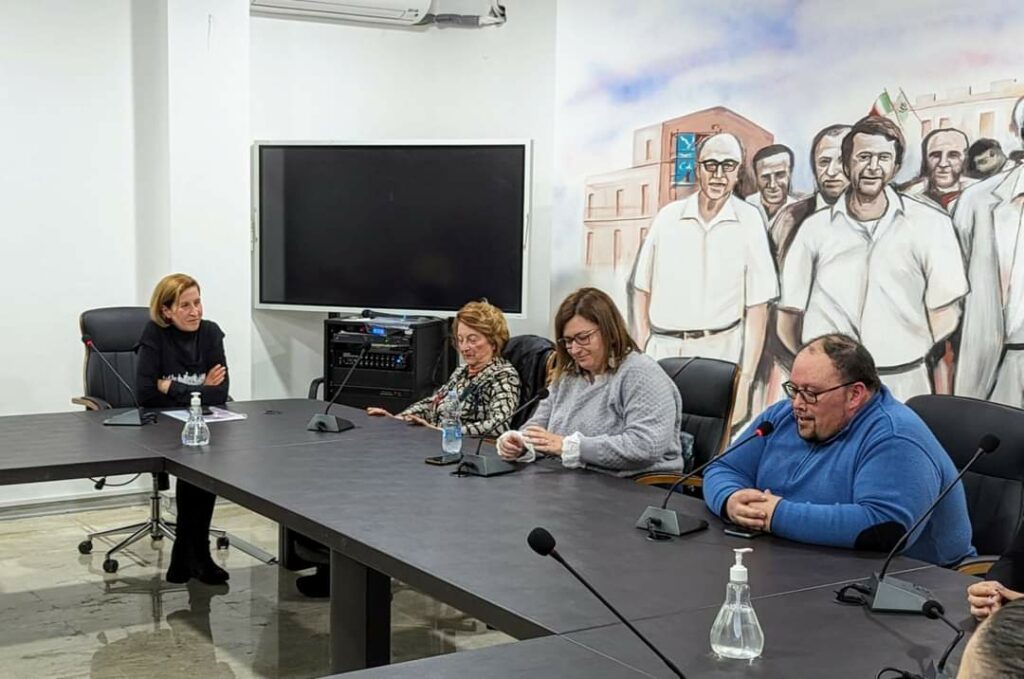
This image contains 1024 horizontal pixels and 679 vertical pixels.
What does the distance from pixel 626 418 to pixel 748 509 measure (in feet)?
3.31

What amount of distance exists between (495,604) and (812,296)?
8.64ft

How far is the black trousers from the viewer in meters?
4.74

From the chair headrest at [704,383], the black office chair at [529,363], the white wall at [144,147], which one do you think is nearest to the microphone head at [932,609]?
the chair headrest at [704,383]

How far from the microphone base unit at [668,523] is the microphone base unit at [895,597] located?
1.99 ft

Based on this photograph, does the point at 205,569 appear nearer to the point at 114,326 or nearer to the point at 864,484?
the point at 114,326

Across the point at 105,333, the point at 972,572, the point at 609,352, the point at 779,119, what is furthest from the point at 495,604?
the point at 105,333

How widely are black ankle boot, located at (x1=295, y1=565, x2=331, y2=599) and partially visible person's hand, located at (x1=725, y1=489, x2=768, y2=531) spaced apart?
220 cm

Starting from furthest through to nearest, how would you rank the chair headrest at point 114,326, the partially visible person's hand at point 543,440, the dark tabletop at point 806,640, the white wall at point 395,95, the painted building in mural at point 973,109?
1. the white wall at point 395,95
2. the chair headrest at point 114,326
3. the painted building in mural at point 973,109
4. the partially visible person's hand at point 543,440
5. the dark tabletop at point 806,640

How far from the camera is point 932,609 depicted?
2232 mm

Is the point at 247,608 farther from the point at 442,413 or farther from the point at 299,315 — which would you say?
the point at 299,315

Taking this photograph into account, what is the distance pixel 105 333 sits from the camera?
17.7 ft

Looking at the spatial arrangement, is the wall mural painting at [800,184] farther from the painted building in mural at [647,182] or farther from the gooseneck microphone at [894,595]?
the gooseneck microphone at [894,595]

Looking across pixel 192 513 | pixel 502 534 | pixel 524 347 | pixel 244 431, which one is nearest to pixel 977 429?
pixel 502 534

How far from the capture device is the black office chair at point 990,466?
3113 millimetres
